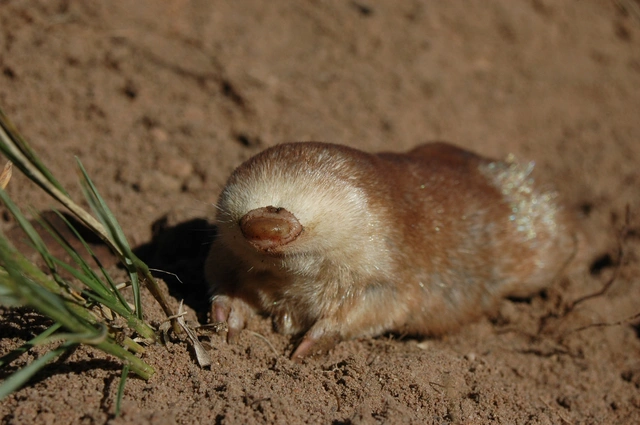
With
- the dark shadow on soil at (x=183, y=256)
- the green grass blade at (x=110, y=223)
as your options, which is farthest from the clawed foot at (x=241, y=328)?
the green grass blade at (x=110, y=223)

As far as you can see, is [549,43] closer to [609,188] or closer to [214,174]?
[609,188]

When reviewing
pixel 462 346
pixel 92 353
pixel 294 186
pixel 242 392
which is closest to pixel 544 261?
pixel 462 346

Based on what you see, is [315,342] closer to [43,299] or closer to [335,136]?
[43,299]

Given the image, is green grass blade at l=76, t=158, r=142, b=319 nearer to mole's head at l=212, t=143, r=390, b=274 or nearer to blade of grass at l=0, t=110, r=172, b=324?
blade of grass at l=0, t=110, r=172, b=324

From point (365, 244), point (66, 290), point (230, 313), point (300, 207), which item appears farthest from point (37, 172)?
point (365, 244)

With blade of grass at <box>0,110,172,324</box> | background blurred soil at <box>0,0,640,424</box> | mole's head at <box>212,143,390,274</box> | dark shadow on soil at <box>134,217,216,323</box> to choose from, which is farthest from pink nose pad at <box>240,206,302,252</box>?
dark shadow on soil at <box>134,217,216,323</box>

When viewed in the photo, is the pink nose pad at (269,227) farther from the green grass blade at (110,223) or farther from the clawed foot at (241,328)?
the clawed foot at (241,328)
